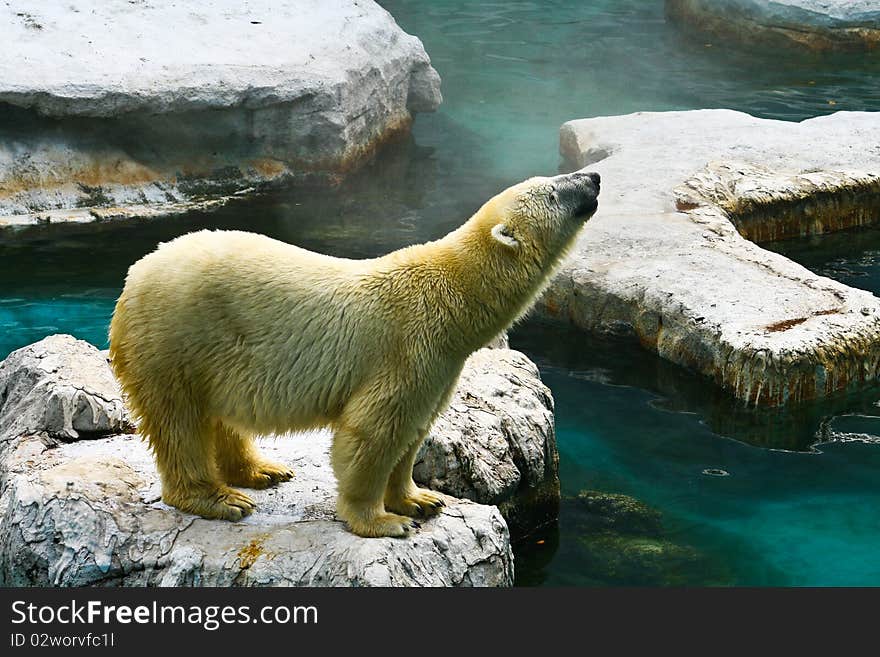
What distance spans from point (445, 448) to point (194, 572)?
155 centimetres

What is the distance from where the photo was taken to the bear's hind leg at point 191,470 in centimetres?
440

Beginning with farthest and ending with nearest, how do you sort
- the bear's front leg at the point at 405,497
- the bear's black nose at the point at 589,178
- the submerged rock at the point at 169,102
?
the submerged rock at the point at 169,102
the bear's front leg at the point at 405,497
the bear's black nose at the point at 589,178

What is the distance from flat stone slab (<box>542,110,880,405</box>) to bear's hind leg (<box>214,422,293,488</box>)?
3.64 m

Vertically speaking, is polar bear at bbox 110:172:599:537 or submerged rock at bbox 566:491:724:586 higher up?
polar bear at bbox 110:172:599:537

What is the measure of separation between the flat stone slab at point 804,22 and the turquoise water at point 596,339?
342mm

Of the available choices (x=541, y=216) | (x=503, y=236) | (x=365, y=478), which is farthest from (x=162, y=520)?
(x=541, y=216)

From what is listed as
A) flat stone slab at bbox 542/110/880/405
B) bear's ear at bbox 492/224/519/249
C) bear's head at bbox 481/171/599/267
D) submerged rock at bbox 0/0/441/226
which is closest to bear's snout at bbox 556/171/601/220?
bear's head at bbox 481/171/599/267

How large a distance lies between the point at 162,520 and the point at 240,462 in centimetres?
46

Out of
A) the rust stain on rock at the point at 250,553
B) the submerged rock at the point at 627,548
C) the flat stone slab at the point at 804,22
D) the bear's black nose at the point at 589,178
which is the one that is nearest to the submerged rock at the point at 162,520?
the rust stain on rock at the point at 250,553

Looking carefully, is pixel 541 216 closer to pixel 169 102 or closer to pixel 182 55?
pixel 169 102

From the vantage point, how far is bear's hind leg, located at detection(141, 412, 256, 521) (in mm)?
4398

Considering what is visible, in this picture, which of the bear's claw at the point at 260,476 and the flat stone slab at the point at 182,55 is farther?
the flat stone slab at the point at 182,55

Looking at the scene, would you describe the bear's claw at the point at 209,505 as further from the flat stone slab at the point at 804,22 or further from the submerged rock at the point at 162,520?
the flat stone slab at the point at 804,22

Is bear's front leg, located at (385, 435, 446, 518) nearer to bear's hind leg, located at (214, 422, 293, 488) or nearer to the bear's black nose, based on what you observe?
bear's hind leg, located at (214, 422, 293, 488)
